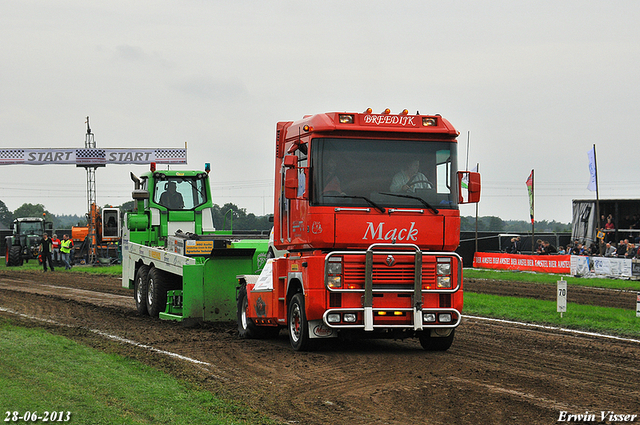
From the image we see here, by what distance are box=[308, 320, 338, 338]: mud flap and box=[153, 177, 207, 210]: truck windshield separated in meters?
8.83

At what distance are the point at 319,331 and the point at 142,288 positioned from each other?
297 inches

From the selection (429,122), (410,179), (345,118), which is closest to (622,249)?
(429,122)

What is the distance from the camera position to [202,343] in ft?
40.7

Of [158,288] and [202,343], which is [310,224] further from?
[158,288]

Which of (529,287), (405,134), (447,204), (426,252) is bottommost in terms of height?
(529,287)

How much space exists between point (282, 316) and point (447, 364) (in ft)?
9.73

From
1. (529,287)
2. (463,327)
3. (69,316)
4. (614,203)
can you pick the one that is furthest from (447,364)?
(614,203)

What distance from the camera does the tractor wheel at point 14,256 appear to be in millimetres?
43250

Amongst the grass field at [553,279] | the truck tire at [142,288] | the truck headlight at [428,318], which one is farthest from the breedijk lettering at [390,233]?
the grass field at [553,279]

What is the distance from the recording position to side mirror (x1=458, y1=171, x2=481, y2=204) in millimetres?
11039

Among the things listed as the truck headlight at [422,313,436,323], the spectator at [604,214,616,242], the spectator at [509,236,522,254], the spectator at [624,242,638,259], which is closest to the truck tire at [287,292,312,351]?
the truck headlight at [422,313,436,323]

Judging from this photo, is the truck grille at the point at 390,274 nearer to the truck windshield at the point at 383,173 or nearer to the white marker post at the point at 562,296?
the truck windshield at the point at 383,173

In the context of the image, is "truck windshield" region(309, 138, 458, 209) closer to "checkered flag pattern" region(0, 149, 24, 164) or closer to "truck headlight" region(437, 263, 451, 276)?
"truck headlight" region(437, 263, 451, 276)

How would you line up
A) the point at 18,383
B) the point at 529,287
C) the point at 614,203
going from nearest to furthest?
1. the point at 18,383
2. the point at 529,287
3. the point at 614,203
